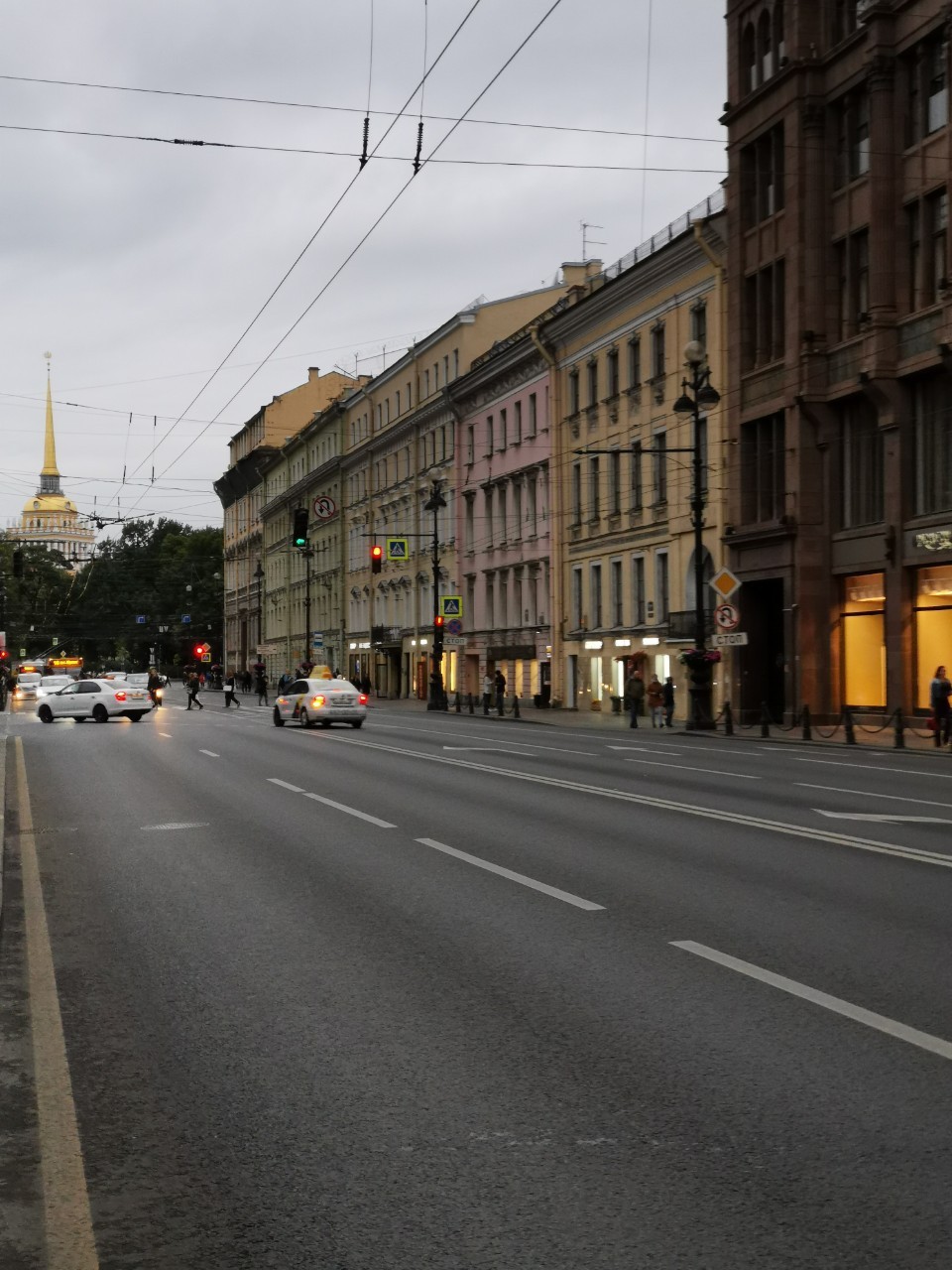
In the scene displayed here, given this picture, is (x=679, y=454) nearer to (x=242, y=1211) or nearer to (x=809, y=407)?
(x=809, y=407)

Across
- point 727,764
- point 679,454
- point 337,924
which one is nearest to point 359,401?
point 679,454

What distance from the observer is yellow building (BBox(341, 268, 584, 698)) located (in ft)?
226

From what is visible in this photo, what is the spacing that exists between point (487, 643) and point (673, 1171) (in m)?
60.4

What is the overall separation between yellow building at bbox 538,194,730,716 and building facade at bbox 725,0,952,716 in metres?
1.70

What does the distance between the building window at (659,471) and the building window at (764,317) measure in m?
5.36

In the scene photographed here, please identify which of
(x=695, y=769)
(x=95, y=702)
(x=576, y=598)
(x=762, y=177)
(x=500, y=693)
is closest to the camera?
(x=695, y=769)

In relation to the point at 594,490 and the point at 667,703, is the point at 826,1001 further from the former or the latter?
the point at 594,490

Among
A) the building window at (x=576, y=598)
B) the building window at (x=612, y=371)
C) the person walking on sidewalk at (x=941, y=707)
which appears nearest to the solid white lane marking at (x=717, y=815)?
the person walking on sidewalk at (x=941, y=707)

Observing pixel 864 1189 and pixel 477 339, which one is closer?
pixel 864 1189

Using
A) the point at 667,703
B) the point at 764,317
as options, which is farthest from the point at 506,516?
the point at 667,703

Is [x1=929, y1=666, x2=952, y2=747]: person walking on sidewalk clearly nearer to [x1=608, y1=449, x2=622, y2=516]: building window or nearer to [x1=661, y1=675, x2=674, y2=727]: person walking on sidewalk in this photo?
[x1=661, y1=675, x2=674, y2=727]: person walking on sidewalk

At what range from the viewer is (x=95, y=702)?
49.2 metres

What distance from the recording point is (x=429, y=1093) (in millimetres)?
5590

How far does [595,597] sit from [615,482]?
422cm
